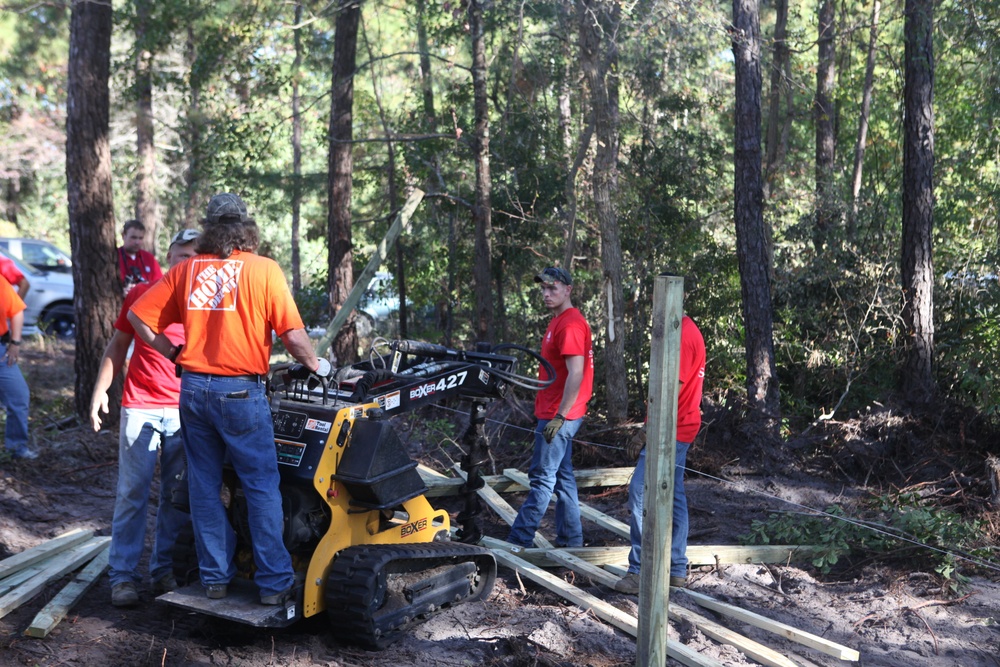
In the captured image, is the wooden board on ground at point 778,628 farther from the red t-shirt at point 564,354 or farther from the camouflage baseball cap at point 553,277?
the camouflage baseball cap at point 553,277

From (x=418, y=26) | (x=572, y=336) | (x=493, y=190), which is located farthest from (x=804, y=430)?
(x=418, y=26)

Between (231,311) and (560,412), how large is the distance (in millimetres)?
2417

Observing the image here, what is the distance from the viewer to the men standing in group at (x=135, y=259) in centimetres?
780

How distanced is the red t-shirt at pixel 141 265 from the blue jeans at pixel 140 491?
293 cm

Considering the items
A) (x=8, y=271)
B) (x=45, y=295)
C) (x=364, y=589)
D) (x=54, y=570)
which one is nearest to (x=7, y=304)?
(x=8, y=271)

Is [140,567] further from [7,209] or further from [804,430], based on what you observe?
[7,209]

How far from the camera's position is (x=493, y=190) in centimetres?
1238

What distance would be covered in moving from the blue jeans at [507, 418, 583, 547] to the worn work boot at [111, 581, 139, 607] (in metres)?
2.41

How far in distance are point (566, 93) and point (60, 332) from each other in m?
10.7

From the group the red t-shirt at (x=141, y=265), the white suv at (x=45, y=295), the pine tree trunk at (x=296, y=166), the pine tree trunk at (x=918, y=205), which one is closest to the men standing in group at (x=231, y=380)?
the red t-shirt at (x=141, y=265)

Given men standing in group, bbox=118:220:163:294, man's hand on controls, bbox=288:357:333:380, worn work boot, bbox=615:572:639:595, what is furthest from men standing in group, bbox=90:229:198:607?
men standing in group, bbox=118:220:163:294

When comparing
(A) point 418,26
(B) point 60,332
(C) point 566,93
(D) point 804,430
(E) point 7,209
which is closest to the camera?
(D) point 804,430

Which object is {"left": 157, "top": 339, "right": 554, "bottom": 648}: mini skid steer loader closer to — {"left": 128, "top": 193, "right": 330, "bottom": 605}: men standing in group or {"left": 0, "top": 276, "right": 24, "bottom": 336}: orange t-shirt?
{"left": 128, "top": 193, "right": 330, "bottom": 605}: men standing in group

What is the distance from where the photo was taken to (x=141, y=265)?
8.30 metres
